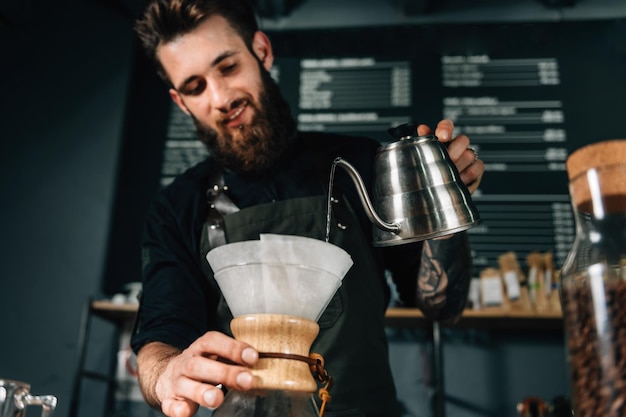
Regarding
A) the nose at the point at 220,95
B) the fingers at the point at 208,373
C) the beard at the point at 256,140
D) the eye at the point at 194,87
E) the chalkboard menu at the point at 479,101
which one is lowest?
the fingers at the point at 208,373

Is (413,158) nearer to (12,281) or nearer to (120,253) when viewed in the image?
(120,253)

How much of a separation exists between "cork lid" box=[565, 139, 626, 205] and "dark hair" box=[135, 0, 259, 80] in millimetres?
1261

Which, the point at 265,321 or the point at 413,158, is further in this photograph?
the point at 413,158

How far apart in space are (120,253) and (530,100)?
91.0 inches

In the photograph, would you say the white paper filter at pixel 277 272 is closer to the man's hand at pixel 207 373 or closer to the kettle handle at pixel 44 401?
→ the man's hand at pixel 207 373

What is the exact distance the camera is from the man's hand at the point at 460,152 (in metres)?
1.02

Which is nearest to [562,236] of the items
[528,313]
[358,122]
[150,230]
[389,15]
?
[528,313]

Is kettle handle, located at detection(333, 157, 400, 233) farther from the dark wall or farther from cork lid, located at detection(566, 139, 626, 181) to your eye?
the dark wall

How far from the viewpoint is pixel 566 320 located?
656mm

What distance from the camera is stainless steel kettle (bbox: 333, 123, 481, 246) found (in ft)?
2.93

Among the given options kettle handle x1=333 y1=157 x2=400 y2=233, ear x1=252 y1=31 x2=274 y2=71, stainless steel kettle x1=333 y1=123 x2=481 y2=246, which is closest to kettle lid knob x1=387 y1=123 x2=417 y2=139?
stainless steel kettle x1=333 y1=123 x2=481 y2=246

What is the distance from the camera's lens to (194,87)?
1.67 meters

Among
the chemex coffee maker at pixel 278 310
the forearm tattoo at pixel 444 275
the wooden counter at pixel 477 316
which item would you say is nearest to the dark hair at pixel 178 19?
the forearm tattoo at pixel 444 275

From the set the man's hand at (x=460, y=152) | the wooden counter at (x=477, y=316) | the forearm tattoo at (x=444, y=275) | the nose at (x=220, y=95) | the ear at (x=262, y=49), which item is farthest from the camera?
the wooden counter at (x=477, y=316)
